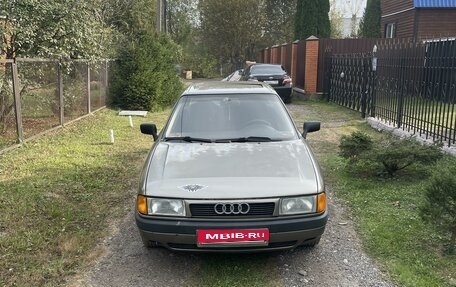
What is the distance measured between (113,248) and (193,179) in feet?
4.19

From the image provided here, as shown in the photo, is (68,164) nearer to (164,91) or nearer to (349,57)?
(164,91)

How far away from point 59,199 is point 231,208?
304cm

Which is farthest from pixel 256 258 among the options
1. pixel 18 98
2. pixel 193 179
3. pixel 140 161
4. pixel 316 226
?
pixel 18 98

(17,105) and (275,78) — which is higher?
(275,78)

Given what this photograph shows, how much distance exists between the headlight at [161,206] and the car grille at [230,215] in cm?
10

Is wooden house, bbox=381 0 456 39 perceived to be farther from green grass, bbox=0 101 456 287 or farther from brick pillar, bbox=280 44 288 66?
green grass, bbox=0 101 456 287

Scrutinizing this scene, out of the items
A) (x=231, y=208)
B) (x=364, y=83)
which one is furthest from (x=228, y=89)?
(x=364, y=83)

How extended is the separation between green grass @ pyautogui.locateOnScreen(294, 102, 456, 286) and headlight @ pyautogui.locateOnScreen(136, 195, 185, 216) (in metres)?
1.84

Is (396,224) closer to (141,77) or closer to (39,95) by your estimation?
(39,95)

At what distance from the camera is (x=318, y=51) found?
18250mm

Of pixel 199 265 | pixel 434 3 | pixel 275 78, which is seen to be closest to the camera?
pixel 199 265

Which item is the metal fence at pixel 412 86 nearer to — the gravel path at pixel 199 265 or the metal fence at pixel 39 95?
the gravel path at pixel 199 265

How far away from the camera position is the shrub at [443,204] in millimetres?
4109

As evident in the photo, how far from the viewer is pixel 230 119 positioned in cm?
482
